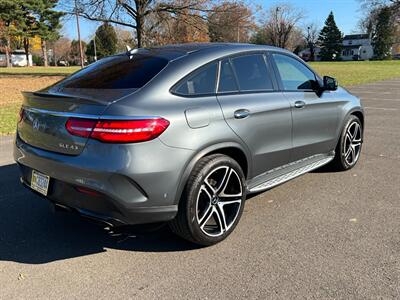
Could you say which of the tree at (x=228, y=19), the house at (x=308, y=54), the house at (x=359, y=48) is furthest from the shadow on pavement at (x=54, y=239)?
the house at (x=359, y=48)

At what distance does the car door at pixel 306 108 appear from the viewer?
4.63 metres

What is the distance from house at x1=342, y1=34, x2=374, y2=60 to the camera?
109812 mm

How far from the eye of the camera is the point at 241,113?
3859 mm

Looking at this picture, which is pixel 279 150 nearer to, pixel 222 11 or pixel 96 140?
pixel 96 140

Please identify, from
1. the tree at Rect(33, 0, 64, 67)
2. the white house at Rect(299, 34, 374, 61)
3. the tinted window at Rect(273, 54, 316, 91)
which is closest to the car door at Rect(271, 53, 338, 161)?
the tinted window at Rect(273, 54, 316, 91)

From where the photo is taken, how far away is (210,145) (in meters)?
3.53

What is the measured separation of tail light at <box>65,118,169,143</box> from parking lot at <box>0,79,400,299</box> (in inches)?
40.8

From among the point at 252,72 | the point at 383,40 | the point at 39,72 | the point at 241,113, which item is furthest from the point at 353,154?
the point at 383,40

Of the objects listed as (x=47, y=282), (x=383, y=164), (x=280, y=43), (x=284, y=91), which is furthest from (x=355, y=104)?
(x=280, y=43)

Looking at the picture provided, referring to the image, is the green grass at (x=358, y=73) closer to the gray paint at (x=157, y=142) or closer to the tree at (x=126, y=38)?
the tree at (x=126, y=38)

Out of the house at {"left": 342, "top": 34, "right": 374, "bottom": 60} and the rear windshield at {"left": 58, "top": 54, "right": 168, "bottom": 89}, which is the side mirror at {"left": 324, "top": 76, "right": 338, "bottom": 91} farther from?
the house at {"left": 342, "top": 34, "right": 374, "bottom": 60}

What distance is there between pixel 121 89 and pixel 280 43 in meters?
90.5

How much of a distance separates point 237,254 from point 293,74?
232 cm

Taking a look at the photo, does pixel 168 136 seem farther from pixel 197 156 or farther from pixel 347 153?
pixel 347 153
